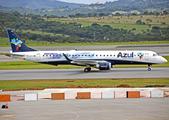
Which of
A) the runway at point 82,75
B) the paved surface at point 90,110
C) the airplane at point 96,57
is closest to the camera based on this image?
the paved surface at point 90,110

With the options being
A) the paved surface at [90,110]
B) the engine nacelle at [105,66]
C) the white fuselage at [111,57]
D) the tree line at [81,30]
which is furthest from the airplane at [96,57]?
the tree line at [81,30]

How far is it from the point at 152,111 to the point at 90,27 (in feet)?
539

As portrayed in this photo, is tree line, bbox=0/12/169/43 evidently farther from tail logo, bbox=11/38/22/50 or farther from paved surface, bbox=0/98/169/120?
paved surface, bbox=0/98/169/120

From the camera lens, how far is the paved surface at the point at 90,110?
18.3 m

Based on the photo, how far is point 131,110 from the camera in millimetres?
19984

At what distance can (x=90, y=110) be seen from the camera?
2011cm

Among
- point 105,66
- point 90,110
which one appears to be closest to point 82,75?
point 105,66

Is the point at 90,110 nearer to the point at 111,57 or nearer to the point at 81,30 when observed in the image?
the point at 111,57

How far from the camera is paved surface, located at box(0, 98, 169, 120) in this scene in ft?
60.1

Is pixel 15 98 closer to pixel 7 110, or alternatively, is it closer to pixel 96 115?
pixel 7 110

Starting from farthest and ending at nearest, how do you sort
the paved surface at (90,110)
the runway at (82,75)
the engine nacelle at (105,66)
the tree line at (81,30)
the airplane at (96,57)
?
the tree line at (81,30), the airplane at (96,57), the engine nacelle at (105,66), the runway at (82,75), the paved surface at (90,110)

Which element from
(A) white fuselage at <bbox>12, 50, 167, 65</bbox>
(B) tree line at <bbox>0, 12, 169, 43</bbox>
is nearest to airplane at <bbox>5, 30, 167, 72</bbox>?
(A) white fuselage at <bbox>12, 50, 167, 65</bbox>

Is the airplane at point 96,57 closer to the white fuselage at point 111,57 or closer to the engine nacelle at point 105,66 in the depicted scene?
the white fuselage at point 111,57

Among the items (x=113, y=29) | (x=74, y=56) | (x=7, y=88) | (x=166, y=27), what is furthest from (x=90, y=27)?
(x=7, y=88)
